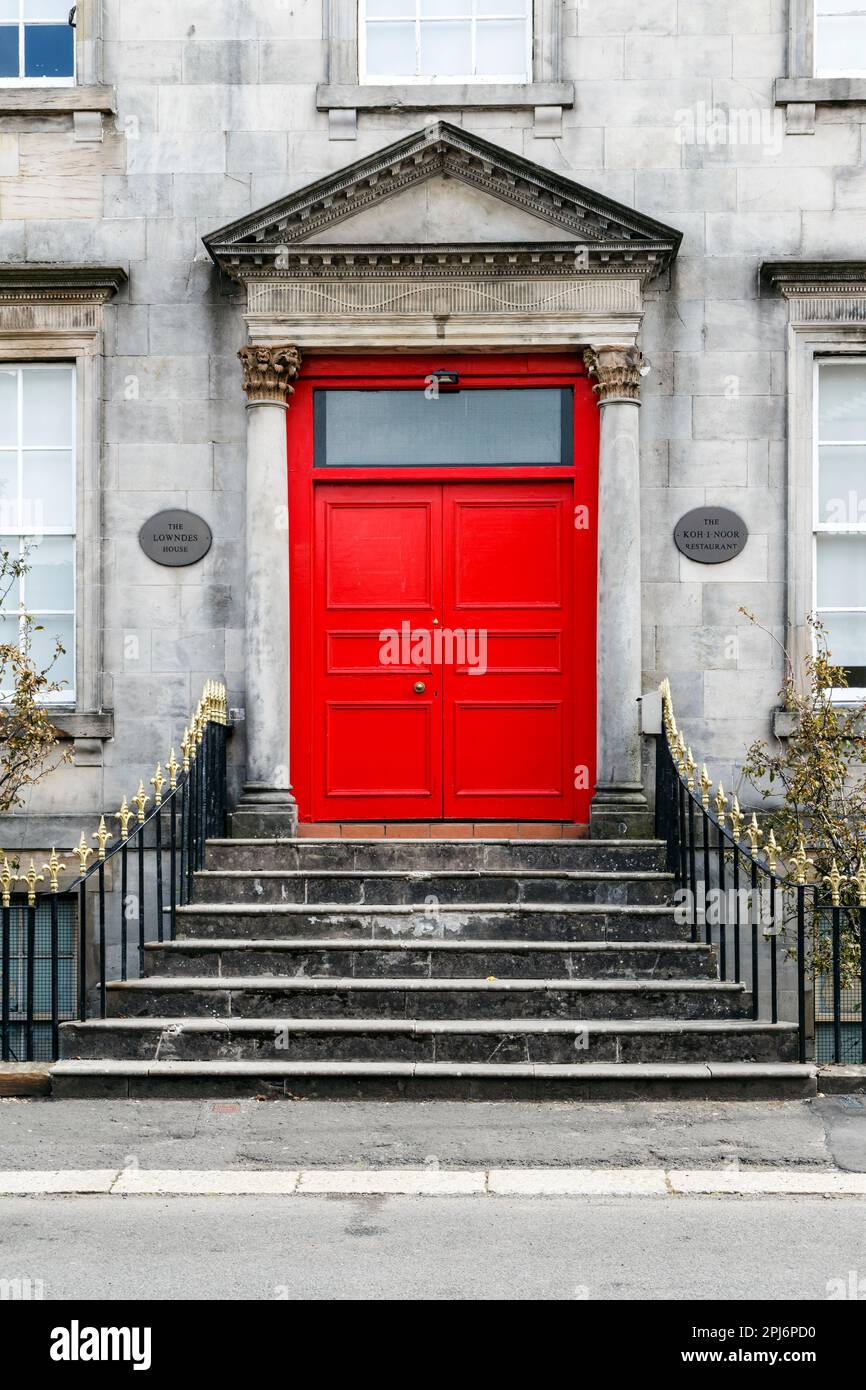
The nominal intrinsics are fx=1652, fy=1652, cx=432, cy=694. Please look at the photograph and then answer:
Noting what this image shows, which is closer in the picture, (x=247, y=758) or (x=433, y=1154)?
(x=433, y=1154)

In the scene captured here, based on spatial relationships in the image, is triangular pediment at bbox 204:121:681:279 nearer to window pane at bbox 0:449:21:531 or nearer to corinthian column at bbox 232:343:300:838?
corinthian column at bbox 232:343:300:838

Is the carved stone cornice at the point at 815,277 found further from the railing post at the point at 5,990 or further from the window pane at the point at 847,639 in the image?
the railing post at the point at 5,990

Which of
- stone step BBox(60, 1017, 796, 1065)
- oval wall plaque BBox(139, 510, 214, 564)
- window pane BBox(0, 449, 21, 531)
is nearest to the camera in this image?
stone step BBox(60, 1017, 796, 1065)

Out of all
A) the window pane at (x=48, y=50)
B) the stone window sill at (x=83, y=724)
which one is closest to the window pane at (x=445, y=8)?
the window pane at (x=48, y=50)

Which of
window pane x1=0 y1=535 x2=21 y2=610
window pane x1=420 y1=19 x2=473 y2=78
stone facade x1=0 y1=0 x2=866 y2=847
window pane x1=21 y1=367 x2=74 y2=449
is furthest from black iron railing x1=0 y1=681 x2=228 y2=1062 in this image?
window pane x1=420 y1=19 x2=473 y2=78

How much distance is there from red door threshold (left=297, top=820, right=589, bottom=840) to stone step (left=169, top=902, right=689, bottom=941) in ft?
5.26

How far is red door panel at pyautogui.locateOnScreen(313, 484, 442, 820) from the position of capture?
12133mm

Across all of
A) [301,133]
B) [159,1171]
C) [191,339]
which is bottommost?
[159,1171]

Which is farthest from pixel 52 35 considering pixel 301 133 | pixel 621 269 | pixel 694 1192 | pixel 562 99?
pixel 694 1192

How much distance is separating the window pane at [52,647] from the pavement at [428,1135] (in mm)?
4096

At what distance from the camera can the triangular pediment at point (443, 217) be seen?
11633 mm
